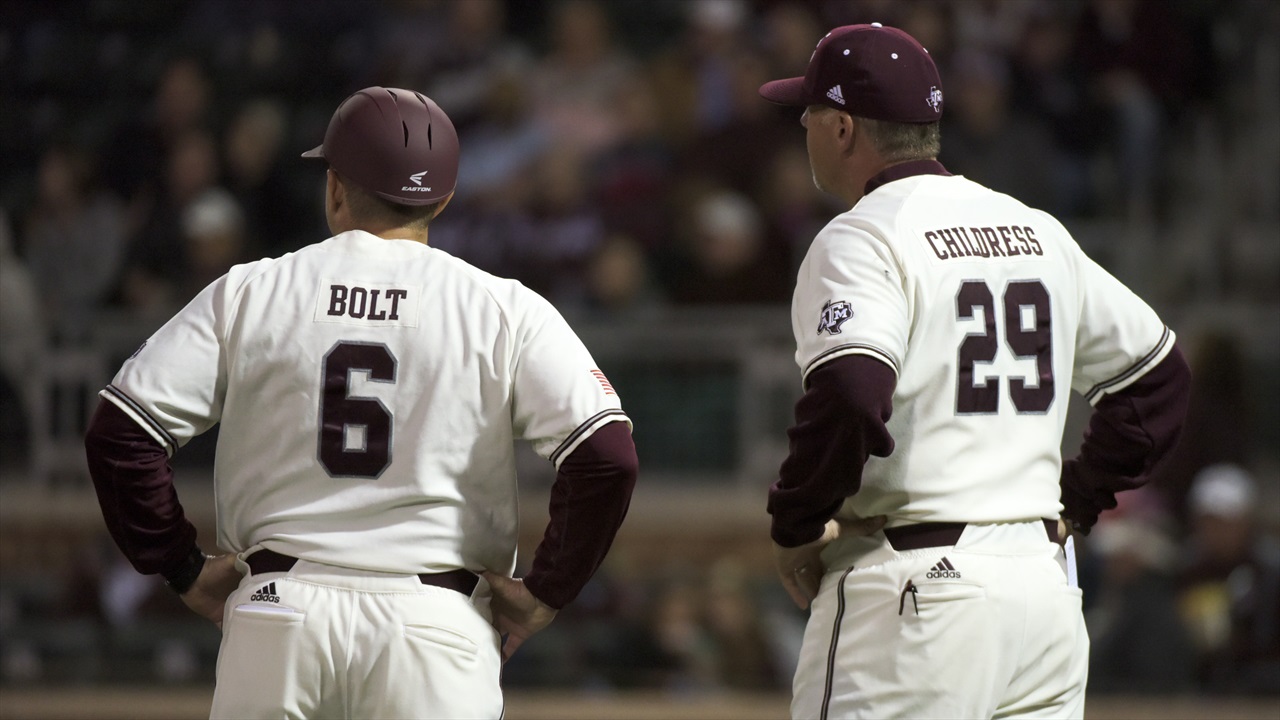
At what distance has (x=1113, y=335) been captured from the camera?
3512 millimetres

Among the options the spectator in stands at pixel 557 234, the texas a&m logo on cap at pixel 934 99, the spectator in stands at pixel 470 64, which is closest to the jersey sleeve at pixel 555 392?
the texas a&m logo on cap at pixel 934 99

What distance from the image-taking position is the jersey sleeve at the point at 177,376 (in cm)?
318

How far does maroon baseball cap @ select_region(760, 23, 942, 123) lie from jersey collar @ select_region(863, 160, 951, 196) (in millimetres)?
97

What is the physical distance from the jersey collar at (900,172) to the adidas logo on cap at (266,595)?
1.53 m

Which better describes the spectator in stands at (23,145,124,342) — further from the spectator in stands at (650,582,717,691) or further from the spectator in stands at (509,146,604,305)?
the spectator in stands at (650,582,717,691)

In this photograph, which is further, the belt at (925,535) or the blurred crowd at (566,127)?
the blurred crowd at (566,127)

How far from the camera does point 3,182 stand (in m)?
10.5

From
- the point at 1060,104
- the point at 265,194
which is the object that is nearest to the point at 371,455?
the point at 265,194

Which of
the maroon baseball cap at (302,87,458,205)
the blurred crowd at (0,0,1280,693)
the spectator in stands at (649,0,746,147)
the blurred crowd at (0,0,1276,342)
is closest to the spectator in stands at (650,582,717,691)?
the blurred crowd at (0,0,1280,693)

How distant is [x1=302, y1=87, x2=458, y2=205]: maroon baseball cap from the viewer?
3289 millimetres

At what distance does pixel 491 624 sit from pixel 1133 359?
155cm

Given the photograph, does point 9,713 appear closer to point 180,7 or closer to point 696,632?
point 696,632

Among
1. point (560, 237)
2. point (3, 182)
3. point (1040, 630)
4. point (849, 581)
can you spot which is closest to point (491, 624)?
point (849, 581)

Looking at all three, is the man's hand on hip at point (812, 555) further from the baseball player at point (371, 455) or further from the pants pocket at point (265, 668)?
the pants pocket at point (265, 668)
